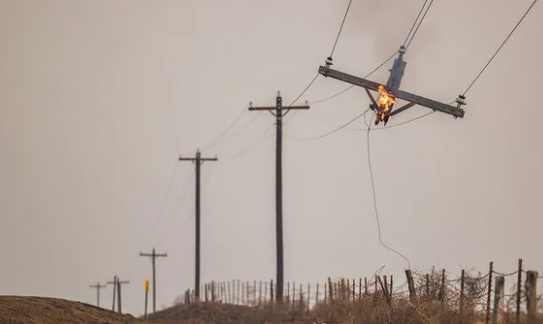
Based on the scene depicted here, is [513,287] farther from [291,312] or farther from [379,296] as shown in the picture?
[291,312]

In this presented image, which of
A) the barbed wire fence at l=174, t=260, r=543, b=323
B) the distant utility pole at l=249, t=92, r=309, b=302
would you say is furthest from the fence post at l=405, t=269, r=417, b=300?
the distant utility pole at l=249, t=92, r=309, b=302

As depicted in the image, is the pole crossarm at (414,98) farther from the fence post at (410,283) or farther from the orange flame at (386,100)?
the fence post at (410,283)

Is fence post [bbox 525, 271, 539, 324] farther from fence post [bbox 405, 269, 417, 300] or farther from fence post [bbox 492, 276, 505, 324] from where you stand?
fence post [bbox 405, 269, 417, 300]

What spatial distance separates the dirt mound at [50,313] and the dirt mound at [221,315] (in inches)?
274

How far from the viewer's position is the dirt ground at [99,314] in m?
33.9

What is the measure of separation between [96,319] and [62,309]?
133 centimetres

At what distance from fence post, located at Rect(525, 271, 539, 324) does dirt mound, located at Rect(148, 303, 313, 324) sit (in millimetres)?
23678

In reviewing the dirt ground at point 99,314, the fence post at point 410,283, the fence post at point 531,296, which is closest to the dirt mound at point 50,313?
the dirt ground at point 99,314

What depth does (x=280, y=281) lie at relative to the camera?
4975 centimetres

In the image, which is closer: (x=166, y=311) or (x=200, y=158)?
(x=166, y=311)

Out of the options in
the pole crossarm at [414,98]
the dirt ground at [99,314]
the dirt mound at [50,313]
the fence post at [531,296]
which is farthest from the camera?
the dirt ground at [99,314]

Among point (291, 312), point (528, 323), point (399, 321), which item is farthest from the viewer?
point (291, 312)

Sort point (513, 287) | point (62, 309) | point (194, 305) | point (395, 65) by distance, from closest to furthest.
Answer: point (513, 287) → point (395, 65) → point (62, 309) → point (194, 305)

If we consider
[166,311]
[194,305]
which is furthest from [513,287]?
[166,311]
